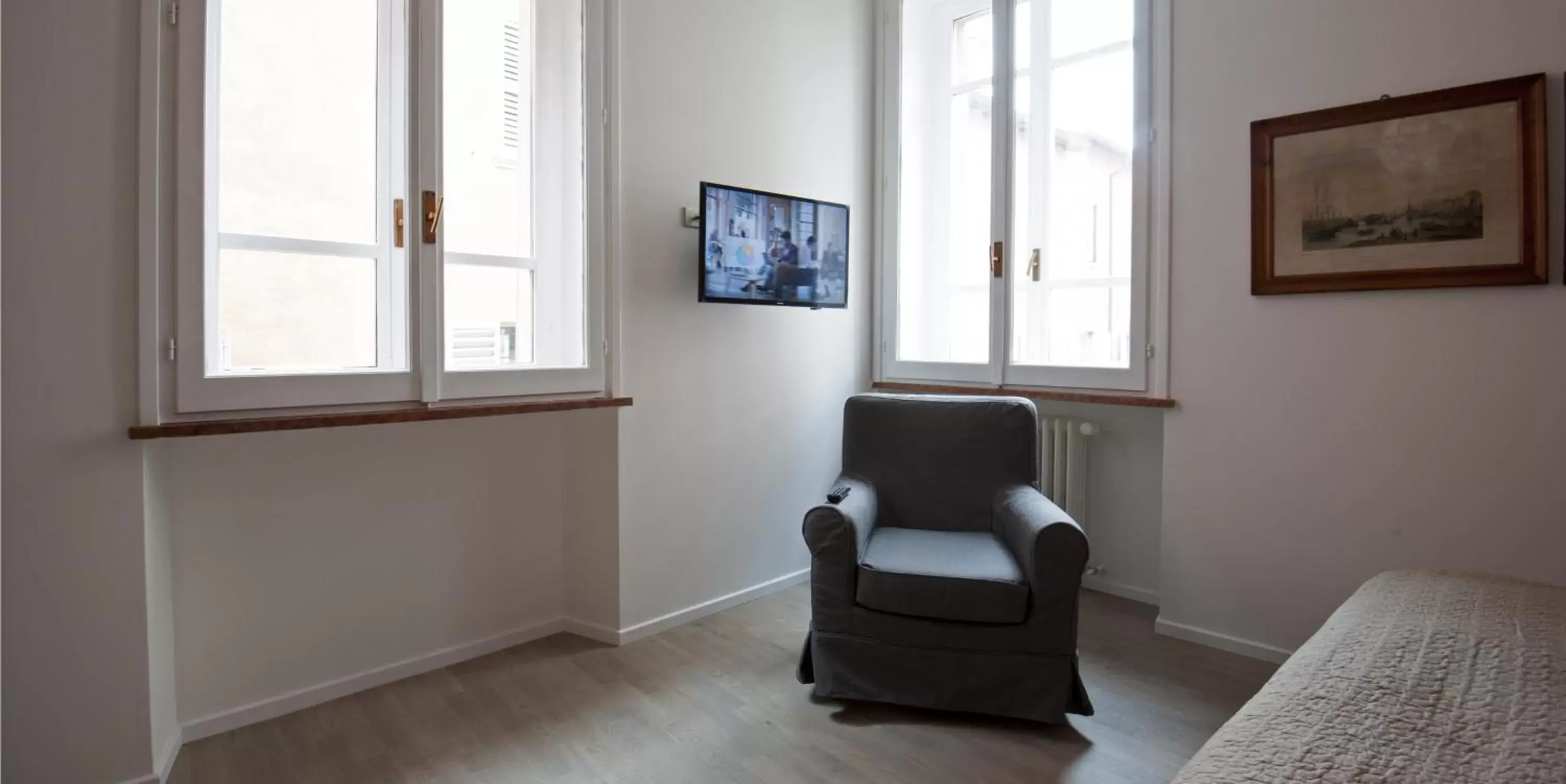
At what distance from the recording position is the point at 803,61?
3.72 meters

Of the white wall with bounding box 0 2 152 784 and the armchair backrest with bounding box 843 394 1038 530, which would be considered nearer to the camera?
the white wall with bounding box 0 2 152 784

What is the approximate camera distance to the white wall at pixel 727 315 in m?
3.11

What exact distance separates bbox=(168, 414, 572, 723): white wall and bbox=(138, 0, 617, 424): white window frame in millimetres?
353

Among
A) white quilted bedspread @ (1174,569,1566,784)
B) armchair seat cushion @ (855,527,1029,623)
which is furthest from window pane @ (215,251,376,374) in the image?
white quilted bedspread @ (1174,569,1566,784)

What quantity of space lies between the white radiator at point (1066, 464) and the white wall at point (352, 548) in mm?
2125

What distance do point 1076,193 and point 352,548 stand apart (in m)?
3.07

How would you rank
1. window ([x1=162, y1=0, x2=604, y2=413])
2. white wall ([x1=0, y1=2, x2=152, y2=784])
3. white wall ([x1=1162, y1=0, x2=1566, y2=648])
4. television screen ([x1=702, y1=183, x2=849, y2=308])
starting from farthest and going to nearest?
television screen ([x1=702, y1=183, x2=849, y2=308]) → white wall ([x1=1162, y1=0, x2=1566, y2=648]) → window ([x1=162, y1=0, x2=604, y2=413]) → white wall ([x1=0, y1=2, x2=152, y2=784])

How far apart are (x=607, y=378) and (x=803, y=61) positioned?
1.78 meters

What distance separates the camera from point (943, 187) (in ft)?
13.0

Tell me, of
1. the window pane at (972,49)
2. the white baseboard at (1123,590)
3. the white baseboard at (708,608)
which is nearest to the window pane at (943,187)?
the window pane at (972,49)

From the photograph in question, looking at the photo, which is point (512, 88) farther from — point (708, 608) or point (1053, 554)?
point (1053, 554)

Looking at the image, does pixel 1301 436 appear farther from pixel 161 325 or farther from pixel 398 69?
pixel 161 325

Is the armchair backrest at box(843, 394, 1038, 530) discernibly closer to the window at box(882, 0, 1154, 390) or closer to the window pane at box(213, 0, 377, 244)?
the window at box(882, 0, 1154, 390)

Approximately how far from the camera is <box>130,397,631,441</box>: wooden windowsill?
2033 mm
